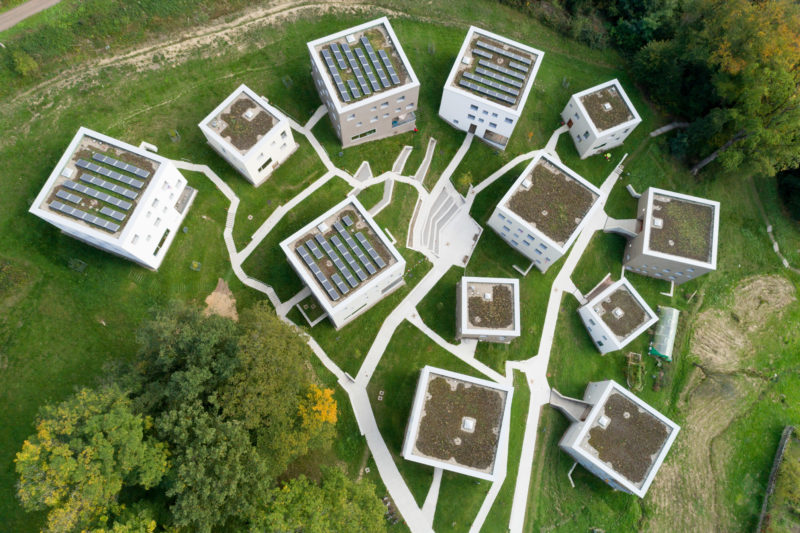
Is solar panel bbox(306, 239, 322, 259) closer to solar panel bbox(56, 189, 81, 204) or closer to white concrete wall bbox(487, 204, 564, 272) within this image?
white concrete wall bbox(487, 204, 564, 272)

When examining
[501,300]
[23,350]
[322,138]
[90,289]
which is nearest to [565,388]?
[501,300]

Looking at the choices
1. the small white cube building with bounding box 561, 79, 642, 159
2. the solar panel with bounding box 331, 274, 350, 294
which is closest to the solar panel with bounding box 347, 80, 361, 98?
the solar panel with bounding box 331, 274, 350, 294

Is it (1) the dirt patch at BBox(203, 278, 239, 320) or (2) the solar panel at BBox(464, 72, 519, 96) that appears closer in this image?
(1) the dirt patch at BBox(203, 278, 239, 320)

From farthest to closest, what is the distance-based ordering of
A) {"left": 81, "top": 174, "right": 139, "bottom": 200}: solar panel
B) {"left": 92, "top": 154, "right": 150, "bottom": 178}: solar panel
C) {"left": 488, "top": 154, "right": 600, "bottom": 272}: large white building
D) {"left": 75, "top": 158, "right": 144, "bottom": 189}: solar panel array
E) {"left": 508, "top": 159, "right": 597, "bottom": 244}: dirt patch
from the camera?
{"left": 508, "top": 159, "right": 597, "bottom": 244}: dirt patch, {"left": 488, "top": 154, "right": 600, "bottom": 272}: large white building, {"left": 92, "top": 154, "right": 150, "bottom": 178}: solar panel, {"left": 75, "top": 158, "right": 144, "bottom": 189}: solar panel array, {"left": 81, "top": 174, "right": 139, "bottom": 200}: solar panel

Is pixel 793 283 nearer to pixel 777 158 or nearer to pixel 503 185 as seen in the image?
pixel 777 158

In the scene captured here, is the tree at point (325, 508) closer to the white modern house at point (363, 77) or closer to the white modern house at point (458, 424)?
the white modern house at point (458, 424)

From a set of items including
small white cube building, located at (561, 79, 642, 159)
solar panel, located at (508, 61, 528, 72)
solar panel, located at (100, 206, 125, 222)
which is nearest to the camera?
solar panel, located at (100, 206, 125, 222)
